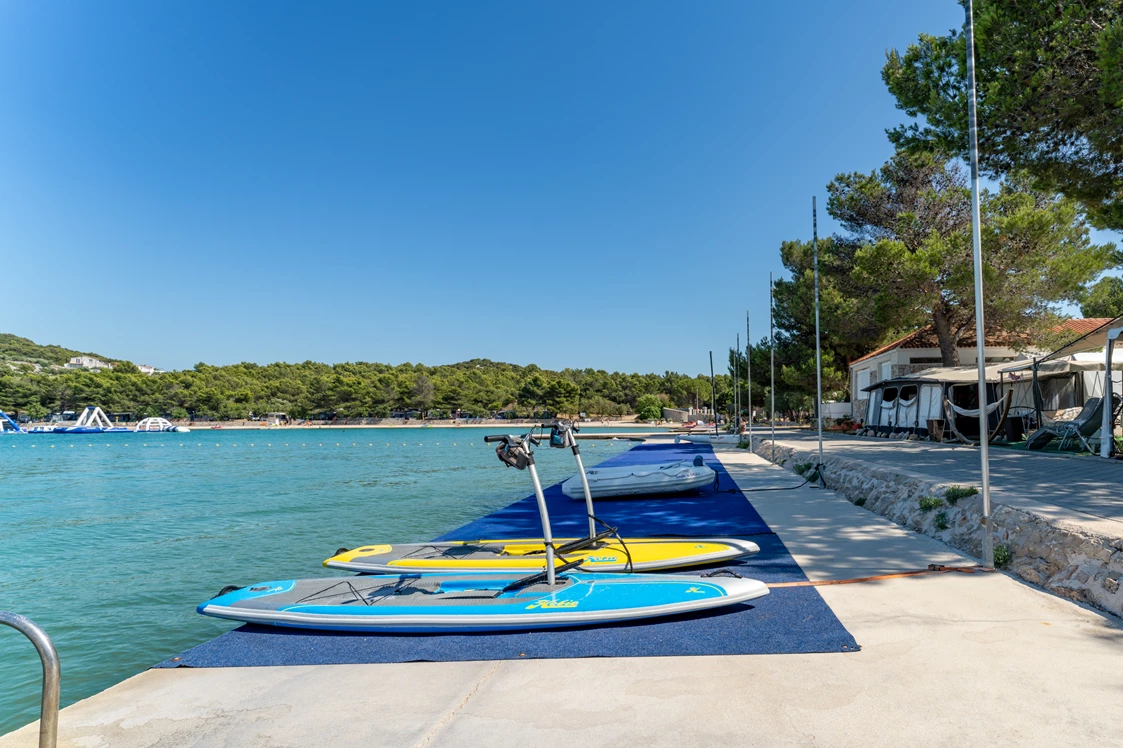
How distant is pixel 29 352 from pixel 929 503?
474 feet

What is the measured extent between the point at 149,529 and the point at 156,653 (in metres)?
8.93

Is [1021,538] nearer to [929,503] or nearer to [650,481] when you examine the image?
[929,503]

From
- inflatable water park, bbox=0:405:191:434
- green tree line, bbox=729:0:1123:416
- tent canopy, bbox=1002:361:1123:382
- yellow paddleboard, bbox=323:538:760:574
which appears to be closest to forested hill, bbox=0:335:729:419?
inflatable water park, bbox=0:405:191:434

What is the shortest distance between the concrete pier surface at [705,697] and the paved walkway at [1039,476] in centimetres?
173

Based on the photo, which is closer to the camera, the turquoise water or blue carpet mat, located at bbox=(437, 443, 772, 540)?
the turquoise water

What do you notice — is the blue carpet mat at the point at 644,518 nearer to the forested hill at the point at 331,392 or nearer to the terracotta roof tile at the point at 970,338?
the terracotta roof tile at the point at 970,338

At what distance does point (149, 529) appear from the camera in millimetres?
13195

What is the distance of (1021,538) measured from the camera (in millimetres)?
5379

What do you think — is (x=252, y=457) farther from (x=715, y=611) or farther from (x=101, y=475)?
(x=715, y=611)

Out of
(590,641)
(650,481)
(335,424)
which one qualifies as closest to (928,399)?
(650,481)

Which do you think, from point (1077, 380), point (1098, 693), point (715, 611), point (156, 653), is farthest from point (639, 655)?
point (1077, 380)

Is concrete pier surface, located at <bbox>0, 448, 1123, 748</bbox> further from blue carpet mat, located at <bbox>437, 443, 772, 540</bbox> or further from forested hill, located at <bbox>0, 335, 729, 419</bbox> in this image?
forested hill, located at <bbox>0, 335, 729, 419</bbox>

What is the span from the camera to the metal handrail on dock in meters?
2.14

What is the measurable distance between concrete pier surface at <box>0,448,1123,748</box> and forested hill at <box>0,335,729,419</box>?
237ft
